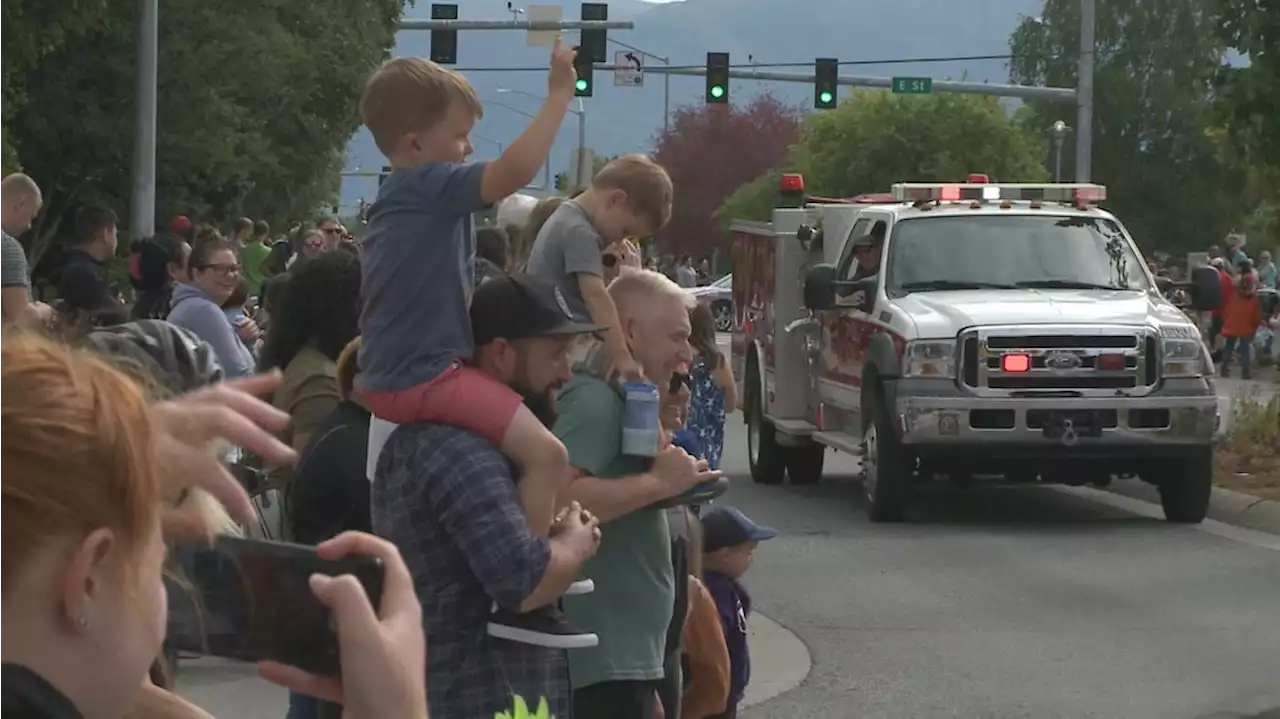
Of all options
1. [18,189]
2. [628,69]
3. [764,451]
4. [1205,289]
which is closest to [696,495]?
[18,189]

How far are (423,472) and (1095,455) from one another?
1013cm

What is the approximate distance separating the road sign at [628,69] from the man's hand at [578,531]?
133ft

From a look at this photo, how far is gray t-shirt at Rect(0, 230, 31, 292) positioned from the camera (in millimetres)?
9852

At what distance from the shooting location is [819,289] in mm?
Answer: 14914

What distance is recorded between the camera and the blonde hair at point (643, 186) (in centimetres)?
654

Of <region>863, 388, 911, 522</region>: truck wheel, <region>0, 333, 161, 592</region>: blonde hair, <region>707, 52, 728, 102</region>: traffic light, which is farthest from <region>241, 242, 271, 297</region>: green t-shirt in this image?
<region>0, 333, 161, 592</region>: blonde hair

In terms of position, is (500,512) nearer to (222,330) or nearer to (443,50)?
(222,330)

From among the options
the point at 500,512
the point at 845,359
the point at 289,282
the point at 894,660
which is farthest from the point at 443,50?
the point at 500,512

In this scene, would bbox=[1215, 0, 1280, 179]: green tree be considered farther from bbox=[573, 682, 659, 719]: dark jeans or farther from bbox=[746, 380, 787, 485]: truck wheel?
bbox=[573, 682, 659, 719]: dark jeans

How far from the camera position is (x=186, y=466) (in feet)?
6.98

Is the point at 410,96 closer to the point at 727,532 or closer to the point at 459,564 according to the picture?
the point at 459,564

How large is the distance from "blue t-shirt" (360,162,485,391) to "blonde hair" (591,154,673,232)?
1.66 metres

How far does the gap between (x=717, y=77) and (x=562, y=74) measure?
36.3 metres

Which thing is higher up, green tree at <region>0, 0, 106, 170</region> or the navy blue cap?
green tree at <region>0, 0, 106, 170</region>
